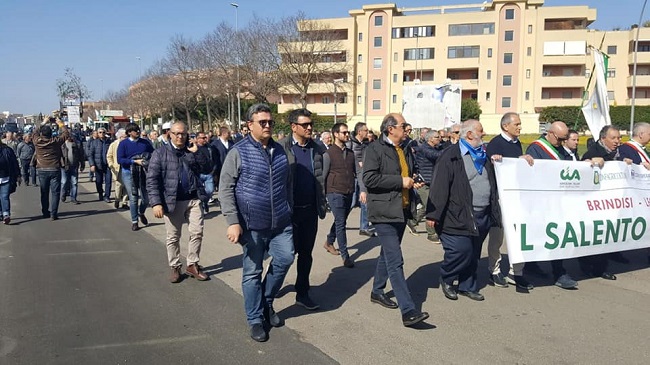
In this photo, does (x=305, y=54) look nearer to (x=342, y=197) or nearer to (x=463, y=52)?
(x=463, y=52)

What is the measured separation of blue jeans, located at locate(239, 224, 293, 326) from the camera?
4434mm

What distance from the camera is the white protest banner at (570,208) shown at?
5.65 m

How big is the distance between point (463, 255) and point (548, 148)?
196 centimetres

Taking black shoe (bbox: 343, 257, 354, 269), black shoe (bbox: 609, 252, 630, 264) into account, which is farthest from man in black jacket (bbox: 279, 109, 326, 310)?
black shoe (bbox: 609, 252, 630, 264)

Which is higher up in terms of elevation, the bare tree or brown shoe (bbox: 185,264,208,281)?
the bare tree

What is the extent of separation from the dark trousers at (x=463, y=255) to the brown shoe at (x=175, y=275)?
3133mm

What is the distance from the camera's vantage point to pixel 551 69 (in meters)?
59.8

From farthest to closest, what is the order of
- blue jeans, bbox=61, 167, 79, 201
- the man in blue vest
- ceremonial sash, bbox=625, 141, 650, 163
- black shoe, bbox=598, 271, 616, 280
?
1. blue jeans, bbox=61, 167, 79, 201
2. ceremonial sash, bbox=625, 141, 650, 163
3. black shoe, bbox=598, 271, 616, 280
4. the man in blue vest

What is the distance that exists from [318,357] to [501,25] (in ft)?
202

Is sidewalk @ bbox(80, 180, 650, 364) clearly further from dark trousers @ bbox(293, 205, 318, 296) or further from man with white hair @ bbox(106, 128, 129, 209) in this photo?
man with white hair @ bbox(106, 128, 129, 209)

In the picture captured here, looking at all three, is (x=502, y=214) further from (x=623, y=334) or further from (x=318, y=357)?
(x=318, y=357)

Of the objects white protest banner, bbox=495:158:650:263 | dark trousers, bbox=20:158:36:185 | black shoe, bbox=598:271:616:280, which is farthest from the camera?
dark trousers, bbox=20:158:36:185

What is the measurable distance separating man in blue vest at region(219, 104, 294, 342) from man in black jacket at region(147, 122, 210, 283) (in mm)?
1924

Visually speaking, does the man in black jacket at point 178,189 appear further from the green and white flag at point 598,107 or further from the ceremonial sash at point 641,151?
the green and white flag at point 598,107
